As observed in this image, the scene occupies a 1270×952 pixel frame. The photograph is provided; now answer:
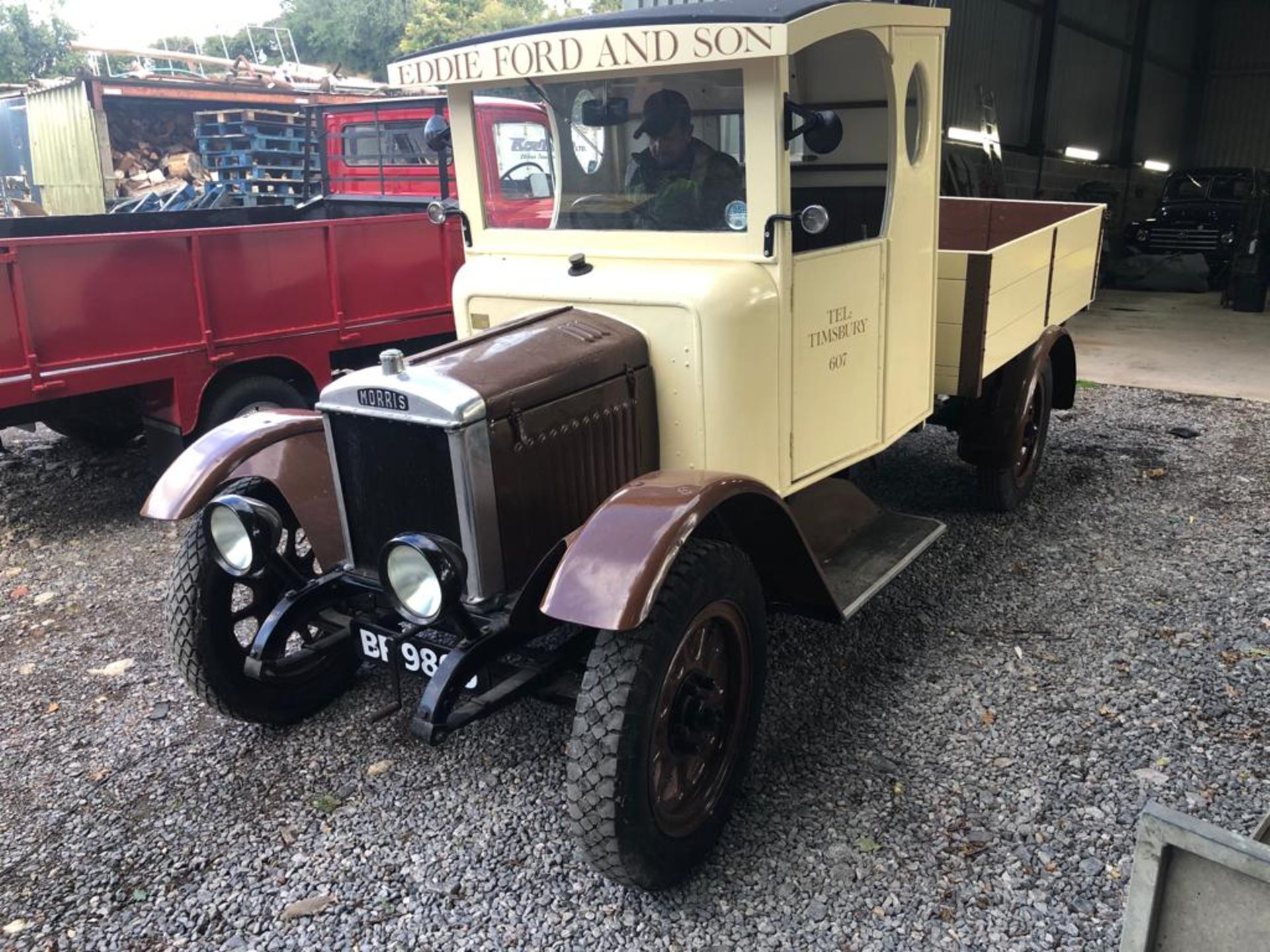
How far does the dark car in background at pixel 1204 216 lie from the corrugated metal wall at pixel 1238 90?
5.68 m

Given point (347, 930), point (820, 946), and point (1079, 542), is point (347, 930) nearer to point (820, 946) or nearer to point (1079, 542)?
point (820, 946)

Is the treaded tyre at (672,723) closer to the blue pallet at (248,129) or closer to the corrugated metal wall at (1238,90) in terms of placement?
the blue pallet at (248,129)

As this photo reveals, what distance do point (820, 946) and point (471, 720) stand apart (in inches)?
40.4

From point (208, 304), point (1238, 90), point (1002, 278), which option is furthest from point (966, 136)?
point (1238, 90)

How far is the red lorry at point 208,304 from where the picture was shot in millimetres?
4727

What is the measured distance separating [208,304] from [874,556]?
387 cm

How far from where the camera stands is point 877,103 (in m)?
3.71

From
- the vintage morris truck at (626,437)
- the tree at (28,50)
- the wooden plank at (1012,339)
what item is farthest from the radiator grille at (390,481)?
the tree at (28,50)

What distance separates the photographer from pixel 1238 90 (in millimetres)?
19812

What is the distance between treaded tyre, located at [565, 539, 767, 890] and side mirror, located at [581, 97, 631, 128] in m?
1.53

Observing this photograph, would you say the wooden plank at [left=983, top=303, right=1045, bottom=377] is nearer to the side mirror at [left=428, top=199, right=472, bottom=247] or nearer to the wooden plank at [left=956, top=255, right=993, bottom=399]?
the wooden plank at [left=956, top=255, right=993, bottom=399]

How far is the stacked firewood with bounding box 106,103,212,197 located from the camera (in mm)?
16219

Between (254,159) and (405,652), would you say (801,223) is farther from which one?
(254,159)

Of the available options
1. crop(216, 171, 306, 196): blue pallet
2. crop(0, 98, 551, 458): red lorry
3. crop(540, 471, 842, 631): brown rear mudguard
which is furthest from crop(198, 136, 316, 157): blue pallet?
crop(540, 471, 842, 631): brown rear mudguard
